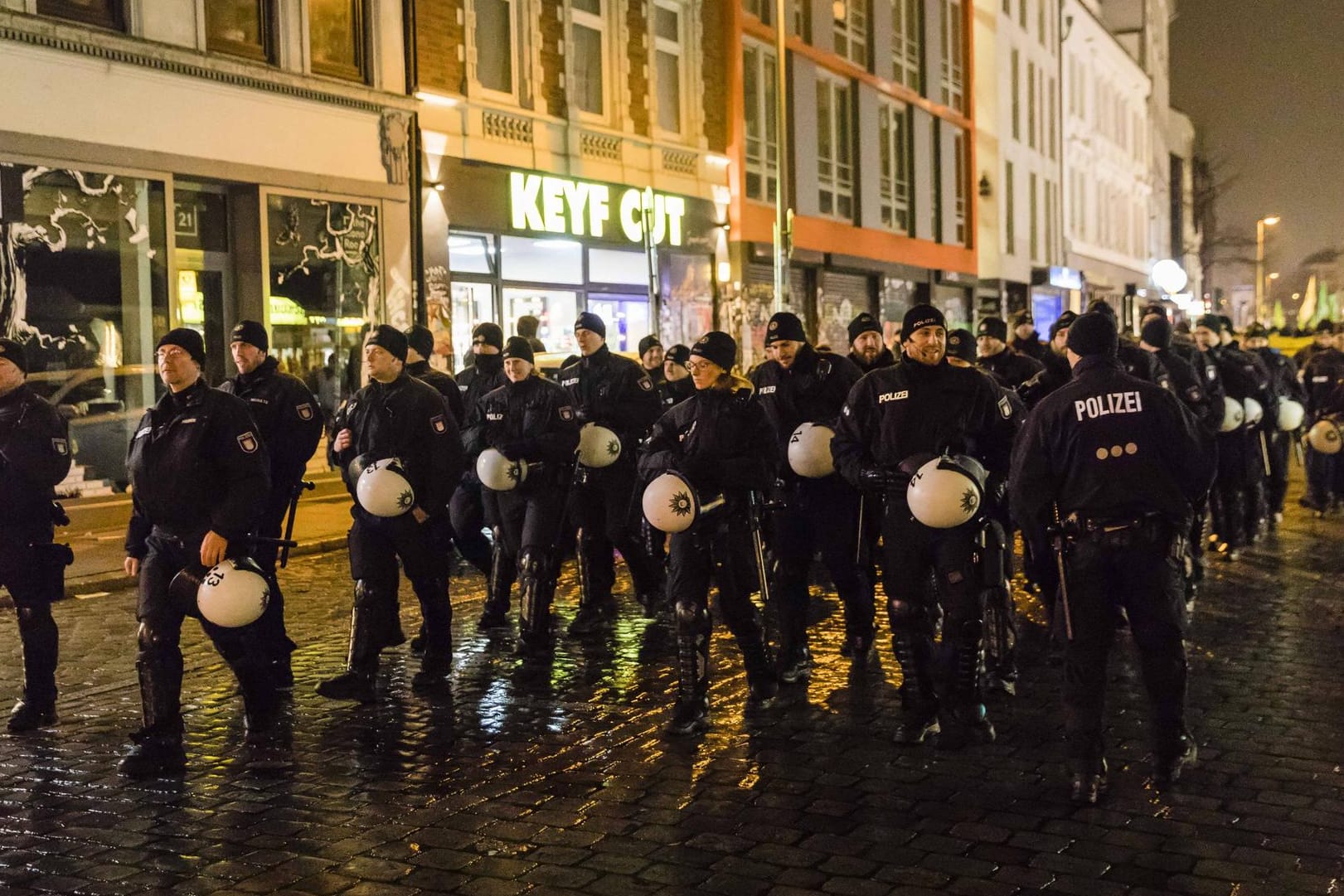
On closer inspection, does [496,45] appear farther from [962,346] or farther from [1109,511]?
[1109,511]

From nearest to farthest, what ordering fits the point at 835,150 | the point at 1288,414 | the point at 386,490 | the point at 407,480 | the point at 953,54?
the point at 386,490 < the point at 407,480 < the point at 1288,414 < the point at 835,150 < the point at 953,54

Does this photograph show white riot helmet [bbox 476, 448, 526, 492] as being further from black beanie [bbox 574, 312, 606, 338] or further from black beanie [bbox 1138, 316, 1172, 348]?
black beanie [bbox 1138, 316, 1172, 348]

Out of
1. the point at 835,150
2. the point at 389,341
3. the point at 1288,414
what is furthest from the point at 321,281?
the point at 835,150

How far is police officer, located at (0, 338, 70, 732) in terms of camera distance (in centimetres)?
729

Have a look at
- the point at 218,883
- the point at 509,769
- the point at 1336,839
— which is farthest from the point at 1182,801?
the point at 218,883

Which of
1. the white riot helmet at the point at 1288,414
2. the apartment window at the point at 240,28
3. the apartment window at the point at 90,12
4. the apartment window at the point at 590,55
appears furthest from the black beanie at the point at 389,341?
the apartment window at the point at 590,55

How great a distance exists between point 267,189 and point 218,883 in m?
15.1

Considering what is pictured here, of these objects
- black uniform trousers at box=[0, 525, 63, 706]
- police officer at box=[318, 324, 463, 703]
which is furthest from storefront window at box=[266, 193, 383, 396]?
black uniform trousers at box=[0, 525, 63, 706]

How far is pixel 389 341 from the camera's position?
25.9ft

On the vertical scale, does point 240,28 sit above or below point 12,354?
above

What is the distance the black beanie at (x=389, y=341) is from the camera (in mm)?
7891

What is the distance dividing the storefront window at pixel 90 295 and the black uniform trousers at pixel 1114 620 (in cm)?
1269

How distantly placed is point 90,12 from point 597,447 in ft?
34.5

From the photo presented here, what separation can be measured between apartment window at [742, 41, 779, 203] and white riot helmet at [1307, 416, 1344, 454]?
16.0 metres
